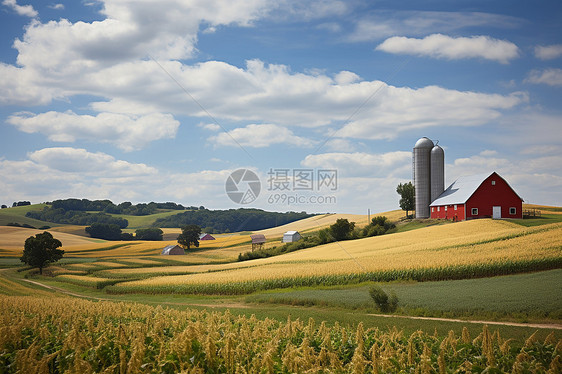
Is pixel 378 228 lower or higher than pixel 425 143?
lower

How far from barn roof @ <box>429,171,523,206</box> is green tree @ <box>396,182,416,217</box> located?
322 inches

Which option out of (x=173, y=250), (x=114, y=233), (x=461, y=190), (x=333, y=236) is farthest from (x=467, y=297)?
(x=114, y=233)

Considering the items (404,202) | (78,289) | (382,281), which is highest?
(404,202)

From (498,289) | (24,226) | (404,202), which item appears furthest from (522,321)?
(24,226)

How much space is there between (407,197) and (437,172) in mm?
9351

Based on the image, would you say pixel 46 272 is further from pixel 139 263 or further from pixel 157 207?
pixel 157 207

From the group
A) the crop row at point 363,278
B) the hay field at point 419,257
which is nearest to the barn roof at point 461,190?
the hay field at point 419,257

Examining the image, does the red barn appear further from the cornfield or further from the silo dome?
the cornfield

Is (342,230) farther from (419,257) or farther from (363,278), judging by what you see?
(363,278)

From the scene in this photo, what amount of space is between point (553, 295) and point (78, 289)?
44.9 m

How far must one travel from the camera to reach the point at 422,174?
267 ft

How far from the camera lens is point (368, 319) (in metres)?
22.3

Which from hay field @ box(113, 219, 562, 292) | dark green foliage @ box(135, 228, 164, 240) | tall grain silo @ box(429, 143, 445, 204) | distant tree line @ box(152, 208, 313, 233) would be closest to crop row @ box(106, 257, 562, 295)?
hay field @ box(113, 219, 562, 292)

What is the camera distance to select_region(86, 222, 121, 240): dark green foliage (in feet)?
331
